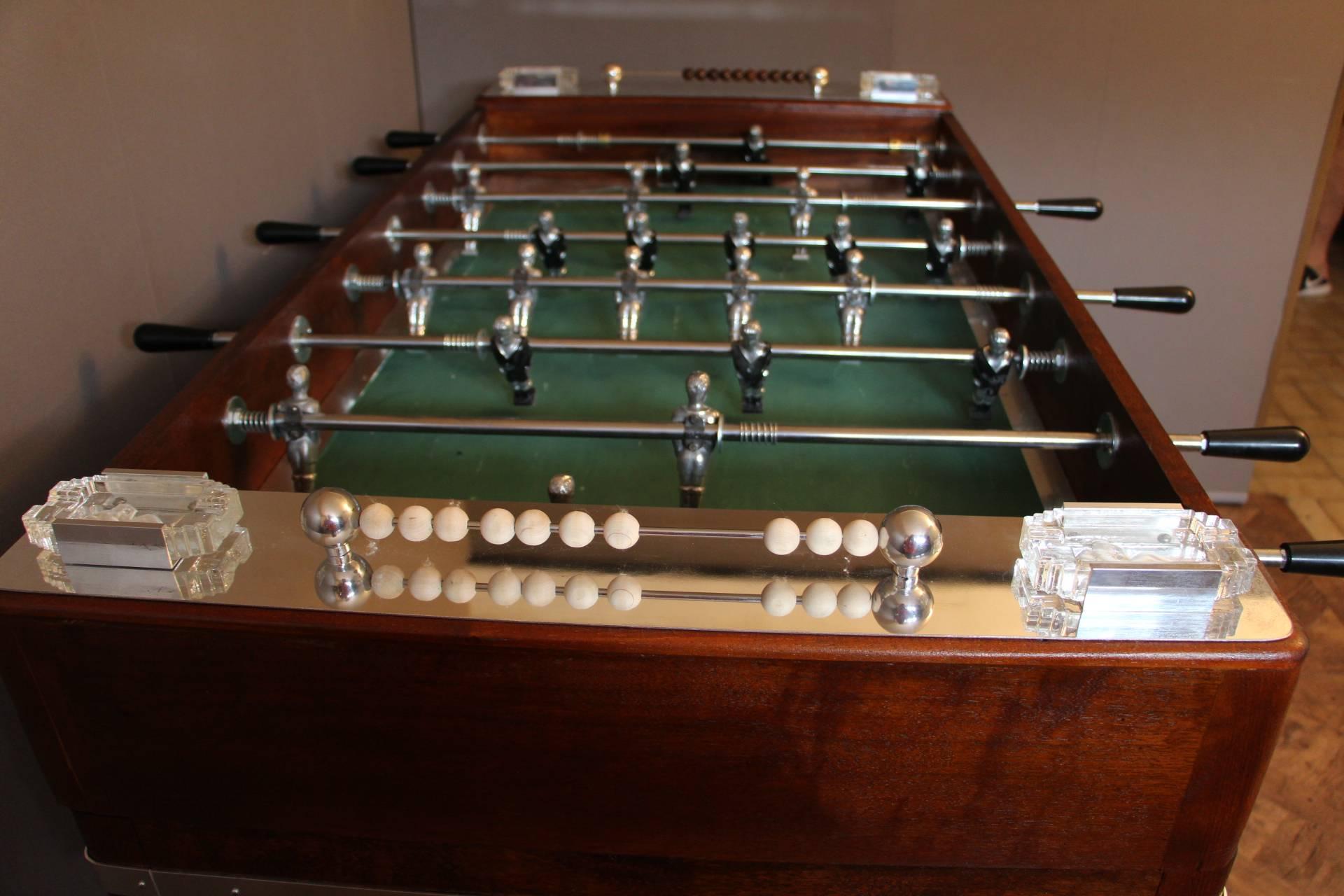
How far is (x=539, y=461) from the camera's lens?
3.74 ft

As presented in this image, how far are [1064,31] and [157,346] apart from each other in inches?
93.9

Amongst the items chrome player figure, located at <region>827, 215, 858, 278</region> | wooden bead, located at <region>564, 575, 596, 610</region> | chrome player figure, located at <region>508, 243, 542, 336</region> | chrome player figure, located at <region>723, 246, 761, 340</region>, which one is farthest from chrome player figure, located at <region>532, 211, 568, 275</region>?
wooden bead, located at <region>564, 575, 596, 610</region>

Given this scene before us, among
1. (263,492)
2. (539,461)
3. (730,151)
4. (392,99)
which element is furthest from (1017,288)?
(392,99)

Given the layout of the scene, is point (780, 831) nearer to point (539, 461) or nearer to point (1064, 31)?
point (539, 461)

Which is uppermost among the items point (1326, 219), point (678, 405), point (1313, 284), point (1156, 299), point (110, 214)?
point (110, 214)

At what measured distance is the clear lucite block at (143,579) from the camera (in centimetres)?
68

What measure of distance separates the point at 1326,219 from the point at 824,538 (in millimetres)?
4577

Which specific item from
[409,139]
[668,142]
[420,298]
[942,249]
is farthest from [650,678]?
[409,139]

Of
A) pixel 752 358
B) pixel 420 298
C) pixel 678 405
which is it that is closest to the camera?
pixel 752 358

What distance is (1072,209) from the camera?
5.25 ft

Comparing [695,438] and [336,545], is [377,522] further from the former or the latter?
[695,438]

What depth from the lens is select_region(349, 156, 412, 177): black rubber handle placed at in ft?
6.05

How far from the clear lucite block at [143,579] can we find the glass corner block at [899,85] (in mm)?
1636

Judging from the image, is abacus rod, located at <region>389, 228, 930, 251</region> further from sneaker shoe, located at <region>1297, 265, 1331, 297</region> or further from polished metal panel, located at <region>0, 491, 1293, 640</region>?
sneaker shoe, located at <region>1297, 265, 1331, 297</region>
